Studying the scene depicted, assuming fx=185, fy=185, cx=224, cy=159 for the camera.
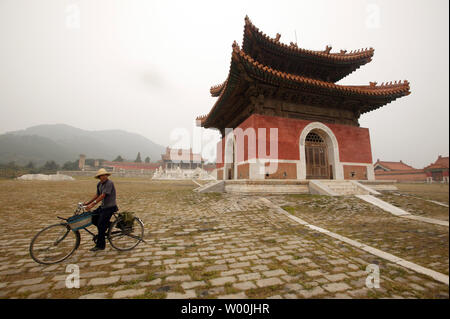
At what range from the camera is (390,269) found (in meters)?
2.55

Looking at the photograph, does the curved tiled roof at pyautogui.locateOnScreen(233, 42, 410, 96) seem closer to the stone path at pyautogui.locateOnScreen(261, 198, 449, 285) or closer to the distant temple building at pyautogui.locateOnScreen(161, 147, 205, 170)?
the stone path at pyautogui.locateOnScreen(261, 198, 449, 285)

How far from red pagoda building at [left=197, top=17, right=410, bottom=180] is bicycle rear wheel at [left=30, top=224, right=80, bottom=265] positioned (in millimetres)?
7253

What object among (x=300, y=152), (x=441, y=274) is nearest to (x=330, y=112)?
(x=300, y=152)

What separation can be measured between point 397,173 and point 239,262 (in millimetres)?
51657

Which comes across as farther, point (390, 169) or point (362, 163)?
point (390, 169)

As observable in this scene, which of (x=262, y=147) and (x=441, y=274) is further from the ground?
(x=262, y=147)

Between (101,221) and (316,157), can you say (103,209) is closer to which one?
(101,221)

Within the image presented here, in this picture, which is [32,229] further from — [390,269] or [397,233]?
[397,233]

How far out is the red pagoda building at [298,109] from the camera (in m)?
9.21

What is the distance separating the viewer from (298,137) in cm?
1012
